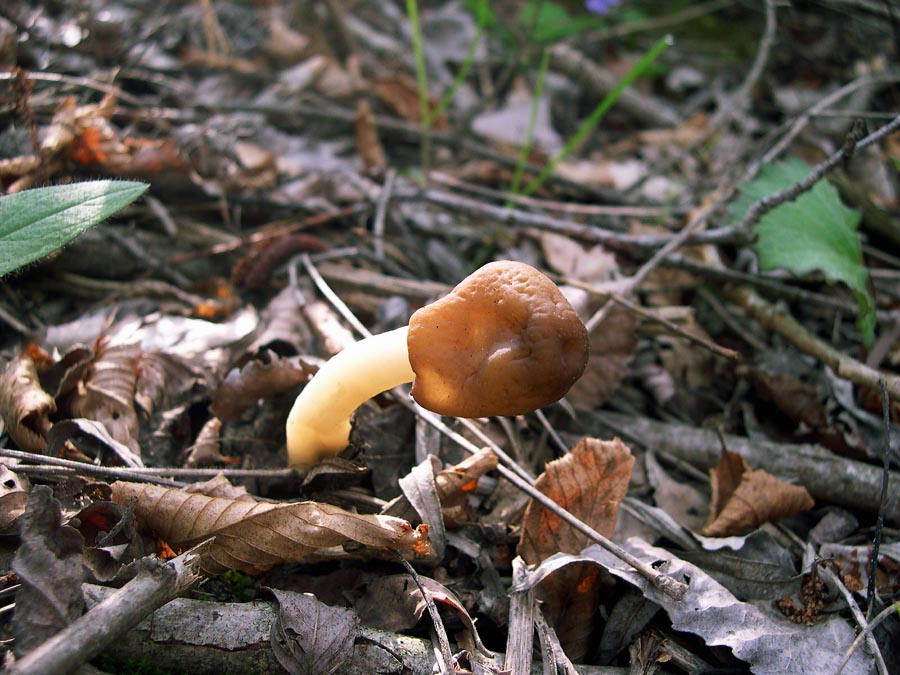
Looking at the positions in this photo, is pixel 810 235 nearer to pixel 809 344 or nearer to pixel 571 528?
pixel 809 344

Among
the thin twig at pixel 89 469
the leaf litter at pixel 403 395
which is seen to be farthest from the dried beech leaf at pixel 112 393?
the thin twig at pixel 89 469

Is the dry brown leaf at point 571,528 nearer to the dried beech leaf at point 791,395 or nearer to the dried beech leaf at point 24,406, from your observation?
the dried beech leaf at point 791,395

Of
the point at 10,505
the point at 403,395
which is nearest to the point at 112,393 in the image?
the point at 10,505

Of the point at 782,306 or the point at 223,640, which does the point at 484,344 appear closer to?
the point at 223,640

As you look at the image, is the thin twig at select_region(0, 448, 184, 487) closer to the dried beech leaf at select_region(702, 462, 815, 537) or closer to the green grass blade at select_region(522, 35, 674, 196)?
the dried beech leaf at select_region(702, 462, 815, 537)

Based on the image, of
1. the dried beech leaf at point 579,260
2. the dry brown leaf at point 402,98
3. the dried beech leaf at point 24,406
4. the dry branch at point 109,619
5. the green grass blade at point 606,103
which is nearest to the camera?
the dry branch at point 109,619

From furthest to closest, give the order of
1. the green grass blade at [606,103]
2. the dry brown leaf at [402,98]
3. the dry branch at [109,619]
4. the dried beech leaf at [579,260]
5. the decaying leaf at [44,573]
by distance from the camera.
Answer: the dry brown leaf at [402,98]
the dried beech leaf at [579,260]
the green grass blade at [606,103]
the decaying leaf at [44,573]
the dry branch at [109,619]
